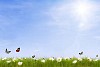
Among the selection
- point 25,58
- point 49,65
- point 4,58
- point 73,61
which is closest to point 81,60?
point 73,61

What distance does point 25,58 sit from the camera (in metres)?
14.3

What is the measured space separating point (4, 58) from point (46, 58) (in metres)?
2.17

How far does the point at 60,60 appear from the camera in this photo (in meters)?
13.4

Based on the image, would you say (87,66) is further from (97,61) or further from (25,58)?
(25,58)

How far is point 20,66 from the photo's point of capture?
13.1 metres

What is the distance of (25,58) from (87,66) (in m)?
3.25

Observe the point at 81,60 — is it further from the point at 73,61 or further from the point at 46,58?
the point at 46,58

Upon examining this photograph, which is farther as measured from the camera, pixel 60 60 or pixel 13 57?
pixel 13 57

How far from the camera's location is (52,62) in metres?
13.5

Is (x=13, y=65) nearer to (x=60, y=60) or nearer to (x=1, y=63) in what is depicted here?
(x=1, y=63)

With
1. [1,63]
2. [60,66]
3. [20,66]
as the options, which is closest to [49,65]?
[60,66]

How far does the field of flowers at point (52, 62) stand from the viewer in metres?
13.3

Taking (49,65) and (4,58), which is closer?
(49,65)

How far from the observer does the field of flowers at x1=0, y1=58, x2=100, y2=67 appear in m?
13.3
